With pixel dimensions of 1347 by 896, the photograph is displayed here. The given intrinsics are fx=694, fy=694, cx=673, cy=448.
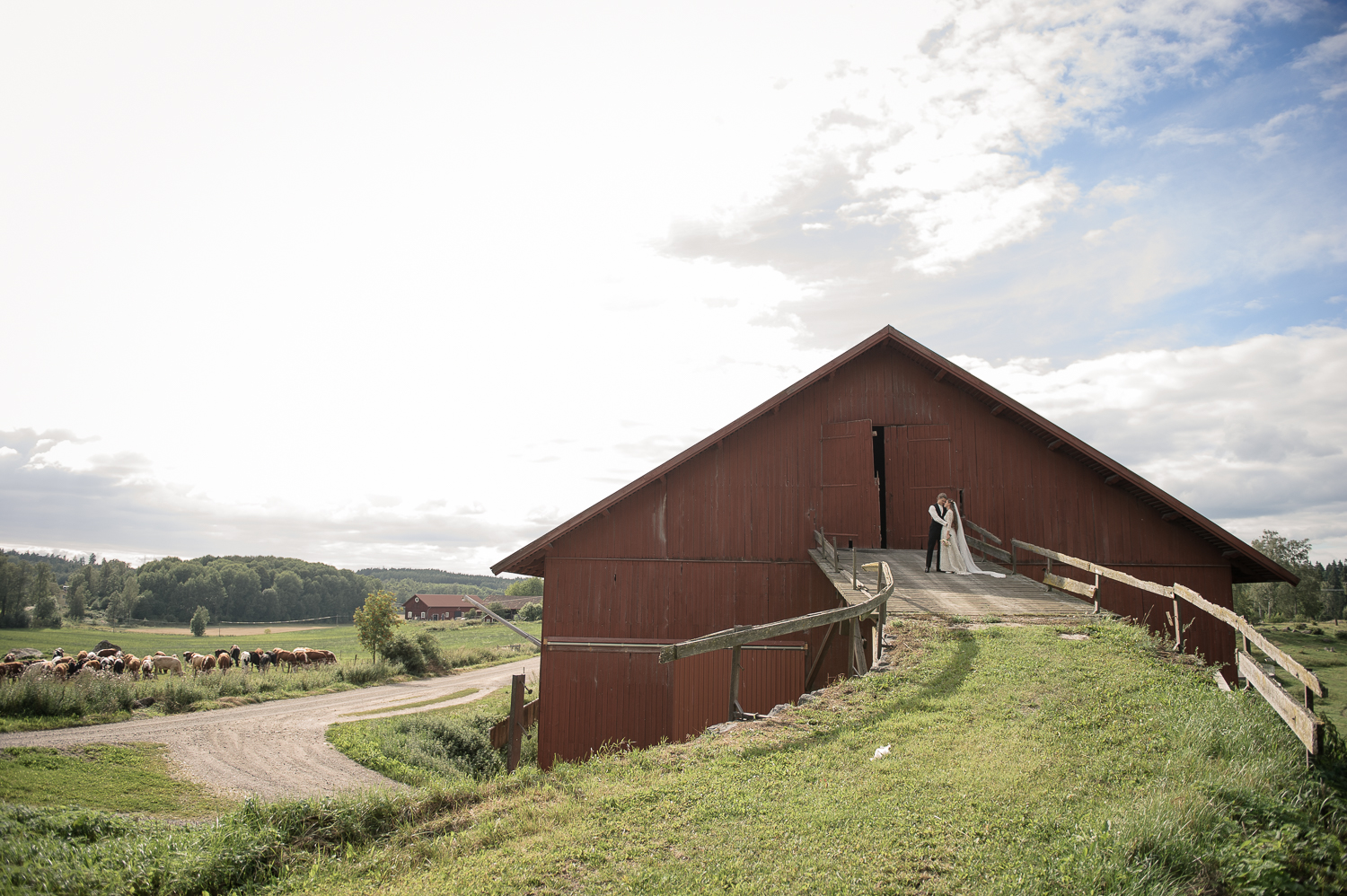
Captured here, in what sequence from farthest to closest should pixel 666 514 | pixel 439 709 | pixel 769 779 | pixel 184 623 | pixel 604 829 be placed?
pixel 184 623
pixel 439 709
pixel 666 514
pixel 769 779
pixel 604 829

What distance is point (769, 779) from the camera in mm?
6000

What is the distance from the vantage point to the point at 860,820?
16.7 ft

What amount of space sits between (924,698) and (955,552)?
8100 mm

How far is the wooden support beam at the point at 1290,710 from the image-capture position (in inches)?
206

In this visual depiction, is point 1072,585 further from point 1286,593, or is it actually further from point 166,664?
point 1286,593

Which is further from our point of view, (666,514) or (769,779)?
(666,514)

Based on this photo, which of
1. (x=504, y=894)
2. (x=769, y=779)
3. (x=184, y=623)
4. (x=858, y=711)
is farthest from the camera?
(x=184, y=623)

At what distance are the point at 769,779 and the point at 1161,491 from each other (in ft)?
45.5

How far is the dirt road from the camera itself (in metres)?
16.4

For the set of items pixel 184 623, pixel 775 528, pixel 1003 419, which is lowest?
pixel 184 623

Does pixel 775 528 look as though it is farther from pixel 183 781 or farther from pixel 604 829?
pixel 183 781

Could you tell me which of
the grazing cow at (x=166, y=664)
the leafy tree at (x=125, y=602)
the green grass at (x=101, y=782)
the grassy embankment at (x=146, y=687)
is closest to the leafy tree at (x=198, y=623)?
the leafy tree at (x=125, y=602)

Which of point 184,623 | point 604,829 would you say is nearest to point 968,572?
point 604,829

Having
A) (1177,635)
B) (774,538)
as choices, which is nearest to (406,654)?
(774,538)
